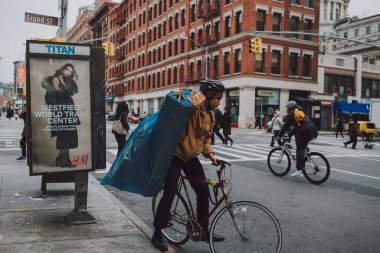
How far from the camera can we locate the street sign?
30.8 feet

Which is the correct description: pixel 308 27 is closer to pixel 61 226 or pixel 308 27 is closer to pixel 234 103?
pixel 234 103

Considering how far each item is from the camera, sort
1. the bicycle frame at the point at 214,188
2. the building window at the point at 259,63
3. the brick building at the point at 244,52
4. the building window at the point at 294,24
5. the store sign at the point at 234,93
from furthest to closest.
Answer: the building window at the point at 294,24, the store sign at the point at 234,93, the building window at the point at 259,63, the brick building at the point at 244,52, the bicycle frame at the point at 214,188

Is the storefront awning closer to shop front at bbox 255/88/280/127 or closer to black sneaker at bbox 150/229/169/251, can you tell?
shop front at bbox 255/88/280/127

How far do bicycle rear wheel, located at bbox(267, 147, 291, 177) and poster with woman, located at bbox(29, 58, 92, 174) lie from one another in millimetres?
6234

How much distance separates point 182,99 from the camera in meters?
4.13

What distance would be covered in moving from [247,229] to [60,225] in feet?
8.33

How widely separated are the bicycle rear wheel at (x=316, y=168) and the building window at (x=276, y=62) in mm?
31855

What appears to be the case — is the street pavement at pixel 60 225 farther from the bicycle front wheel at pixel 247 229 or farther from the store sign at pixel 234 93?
the store sign at pixel 234 93

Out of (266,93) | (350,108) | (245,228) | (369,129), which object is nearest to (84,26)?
(266,93)

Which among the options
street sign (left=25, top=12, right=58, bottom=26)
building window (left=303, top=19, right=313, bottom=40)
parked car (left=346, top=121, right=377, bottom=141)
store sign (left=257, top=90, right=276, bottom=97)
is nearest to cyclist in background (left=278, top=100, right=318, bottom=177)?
street sign (left=25, top=12, right=58, bottom=26)

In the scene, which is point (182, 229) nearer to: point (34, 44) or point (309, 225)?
point (309, 225)

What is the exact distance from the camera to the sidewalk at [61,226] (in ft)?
14.4

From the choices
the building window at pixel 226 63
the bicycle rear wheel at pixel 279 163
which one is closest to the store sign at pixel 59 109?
the bicycle rear wheel at pixel 279 163

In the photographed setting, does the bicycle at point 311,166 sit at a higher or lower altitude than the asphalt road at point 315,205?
higher
